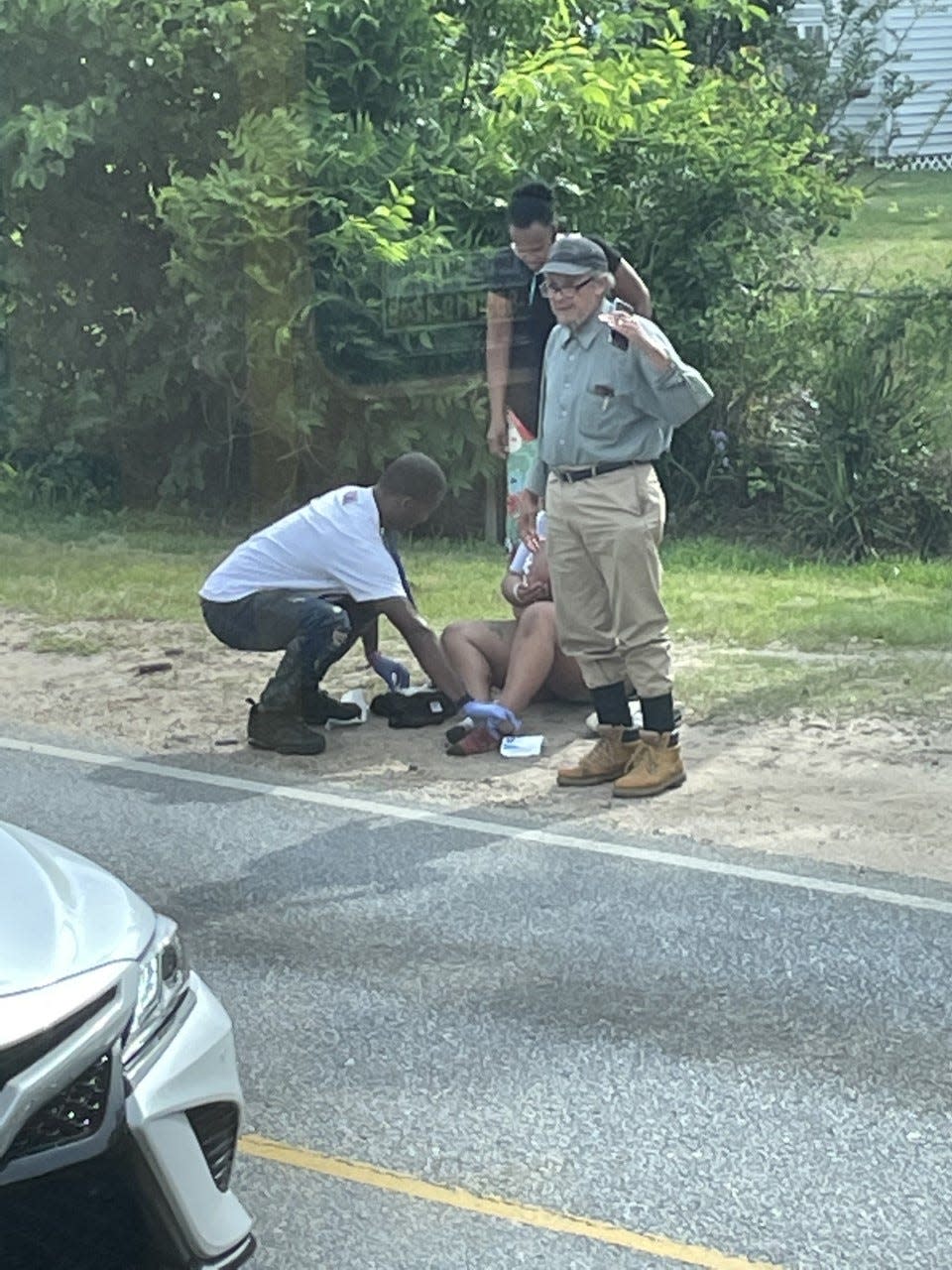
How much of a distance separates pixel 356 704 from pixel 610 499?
1855 millimetres

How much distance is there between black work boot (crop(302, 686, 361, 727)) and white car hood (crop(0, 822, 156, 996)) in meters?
4.73

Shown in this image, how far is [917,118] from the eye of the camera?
30562 millimetres

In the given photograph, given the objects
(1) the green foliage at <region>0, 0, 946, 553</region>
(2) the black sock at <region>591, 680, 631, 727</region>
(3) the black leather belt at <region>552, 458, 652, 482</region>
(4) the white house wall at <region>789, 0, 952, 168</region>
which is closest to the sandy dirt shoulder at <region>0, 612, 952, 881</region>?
(2) the black sock at <region>591, 680, 631, 727</region>

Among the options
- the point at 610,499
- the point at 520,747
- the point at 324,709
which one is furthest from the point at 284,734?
the point at 610,499

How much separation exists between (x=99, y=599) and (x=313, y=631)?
13.4 feet

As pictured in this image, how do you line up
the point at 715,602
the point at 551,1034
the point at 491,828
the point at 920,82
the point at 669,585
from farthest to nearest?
the point at 920,82 < the point at 669,585 < the point at 715,602 < the point at 491,828 < the point at 551,1034

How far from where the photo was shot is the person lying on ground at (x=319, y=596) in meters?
8.58

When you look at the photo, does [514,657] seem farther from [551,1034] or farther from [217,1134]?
[217,1134]

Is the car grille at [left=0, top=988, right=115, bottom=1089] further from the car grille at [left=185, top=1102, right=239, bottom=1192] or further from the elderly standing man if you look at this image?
the elderly standing man

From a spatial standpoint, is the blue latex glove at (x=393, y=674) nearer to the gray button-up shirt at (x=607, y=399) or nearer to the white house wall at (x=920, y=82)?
the gray button-up shirt at (x=607, y=399)

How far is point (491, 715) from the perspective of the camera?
873 centimetres

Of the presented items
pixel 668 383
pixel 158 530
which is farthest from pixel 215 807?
pixel 158 530

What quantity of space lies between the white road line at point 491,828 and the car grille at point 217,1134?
128 inches

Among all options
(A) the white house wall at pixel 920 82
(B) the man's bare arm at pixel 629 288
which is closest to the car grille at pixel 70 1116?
(B) the man's bare arm at pixel 629 288
